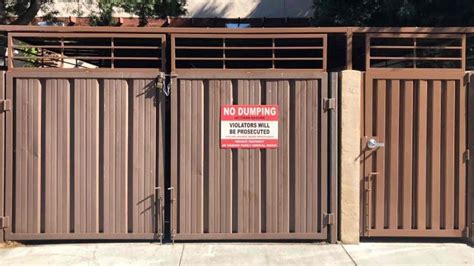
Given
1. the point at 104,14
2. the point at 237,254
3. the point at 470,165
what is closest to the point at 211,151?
the point at 237,254

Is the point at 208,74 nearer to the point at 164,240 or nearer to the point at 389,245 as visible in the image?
the point at 164,240

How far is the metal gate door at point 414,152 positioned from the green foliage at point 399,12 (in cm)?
308

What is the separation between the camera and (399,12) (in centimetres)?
974

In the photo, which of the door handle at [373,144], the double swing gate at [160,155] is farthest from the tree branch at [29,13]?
the door handle at [373,144]

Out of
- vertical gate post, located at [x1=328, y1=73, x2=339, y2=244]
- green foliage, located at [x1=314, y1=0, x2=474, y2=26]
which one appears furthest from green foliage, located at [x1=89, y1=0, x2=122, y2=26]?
vertical gate post, located at [x1=328, y1=73, x2=339, y2=244]

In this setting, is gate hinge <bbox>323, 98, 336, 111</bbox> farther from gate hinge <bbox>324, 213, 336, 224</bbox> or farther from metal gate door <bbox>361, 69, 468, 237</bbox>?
gate hinge <bbox>324, 213, 336, 224</bbox>

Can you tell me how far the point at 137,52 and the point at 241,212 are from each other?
3031mm

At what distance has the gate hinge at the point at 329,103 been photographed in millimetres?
6949

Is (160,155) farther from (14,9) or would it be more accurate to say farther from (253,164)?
(14,9)

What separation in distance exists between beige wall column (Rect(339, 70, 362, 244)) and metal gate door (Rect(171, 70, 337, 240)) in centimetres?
13

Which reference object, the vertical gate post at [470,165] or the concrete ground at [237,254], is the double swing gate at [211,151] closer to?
the vertical gate post at [470,165]

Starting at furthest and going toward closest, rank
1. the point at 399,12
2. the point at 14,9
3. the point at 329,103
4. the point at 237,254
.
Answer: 1. the point at 14,9
2. the point at 399,12
3. the point at 329,103
4. the point at 237,254

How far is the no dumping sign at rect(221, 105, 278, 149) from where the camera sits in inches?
272

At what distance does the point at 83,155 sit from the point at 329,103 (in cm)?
298
